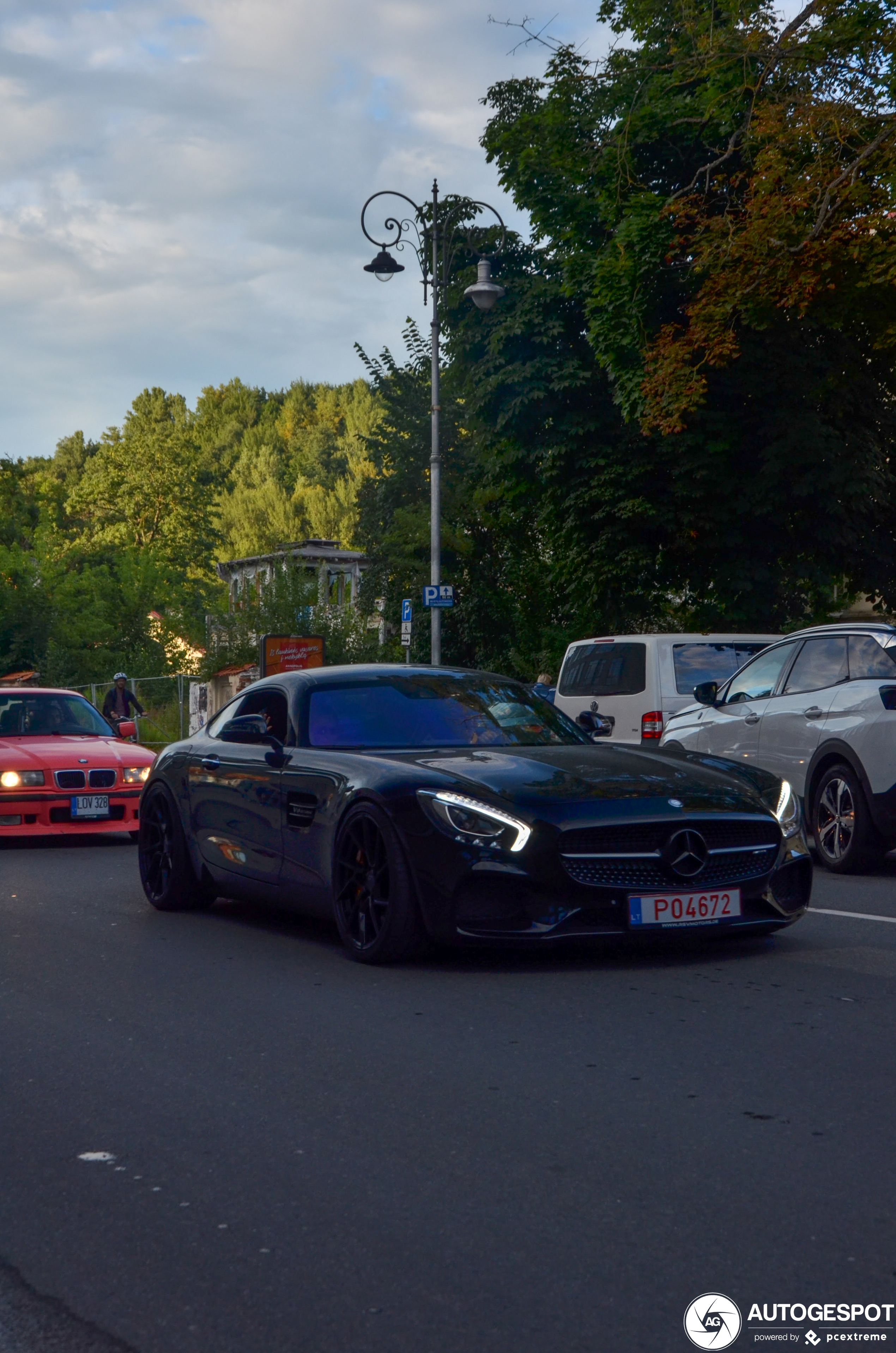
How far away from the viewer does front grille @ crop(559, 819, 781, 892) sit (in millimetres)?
6664

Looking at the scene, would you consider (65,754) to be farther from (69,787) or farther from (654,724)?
(654,724)

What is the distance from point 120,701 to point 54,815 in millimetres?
12195

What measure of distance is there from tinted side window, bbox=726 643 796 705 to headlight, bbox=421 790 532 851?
600cm

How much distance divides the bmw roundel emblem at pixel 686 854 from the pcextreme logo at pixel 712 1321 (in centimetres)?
364

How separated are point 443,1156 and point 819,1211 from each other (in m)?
0.99

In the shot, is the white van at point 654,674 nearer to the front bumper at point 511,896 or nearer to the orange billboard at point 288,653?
the front bumper at point 511,896

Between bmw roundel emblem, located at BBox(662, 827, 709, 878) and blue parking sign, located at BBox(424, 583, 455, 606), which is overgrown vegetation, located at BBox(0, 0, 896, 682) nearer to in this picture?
blue parking sign, located at BBox(424, 583, 455, 606)

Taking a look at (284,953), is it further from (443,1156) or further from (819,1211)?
(819,1211)

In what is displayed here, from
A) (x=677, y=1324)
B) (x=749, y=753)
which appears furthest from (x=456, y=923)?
(x=749, y=753)

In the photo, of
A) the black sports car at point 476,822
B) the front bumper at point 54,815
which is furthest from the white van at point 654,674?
the black sports car at point 476,822

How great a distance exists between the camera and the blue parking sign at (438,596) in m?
28.5

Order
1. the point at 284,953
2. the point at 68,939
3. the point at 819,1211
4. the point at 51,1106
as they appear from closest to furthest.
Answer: the point at 819,1211, the point at 51,1106, the point at 284,953, the point at 68,939

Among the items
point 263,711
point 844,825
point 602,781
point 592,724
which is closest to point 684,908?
point 602,781

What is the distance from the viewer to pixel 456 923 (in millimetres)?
6730
